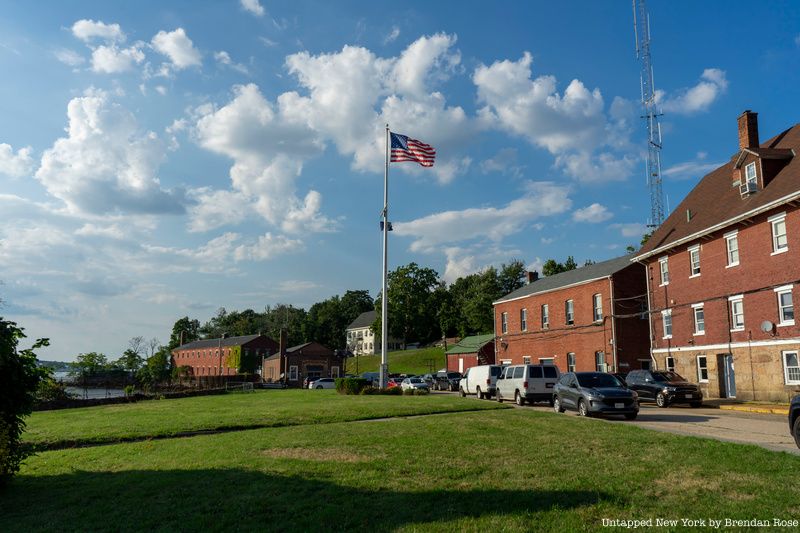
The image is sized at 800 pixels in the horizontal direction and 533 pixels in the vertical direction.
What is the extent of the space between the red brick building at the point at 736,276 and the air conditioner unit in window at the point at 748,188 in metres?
0.05

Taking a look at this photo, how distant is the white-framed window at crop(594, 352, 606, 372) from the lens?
41.3 m

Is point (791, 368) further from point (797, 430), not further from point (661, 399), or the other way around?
point (797, 430)

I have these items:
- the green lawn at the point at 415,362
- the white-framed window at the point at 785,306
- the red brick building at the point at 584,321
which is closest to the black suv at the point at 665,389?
the white-framed window at the point at 785,306

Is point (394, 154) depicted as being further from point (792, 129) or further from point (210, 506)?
point (210, 506)

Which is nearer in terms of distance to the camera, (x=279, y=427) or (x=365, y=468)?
(x=365, y=468)

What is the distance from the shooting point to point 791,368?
26266 millimetres

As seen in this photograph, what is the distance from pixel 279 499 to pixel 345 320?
136947 mm

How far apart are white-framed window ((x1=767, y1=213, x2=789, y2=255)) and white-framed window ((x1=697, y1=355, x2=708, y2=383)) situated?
25.6 feet

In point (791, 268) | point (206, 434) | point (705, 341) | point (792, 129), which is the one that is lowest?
point (206, 434)

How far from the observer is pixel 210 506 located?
27.3 feet

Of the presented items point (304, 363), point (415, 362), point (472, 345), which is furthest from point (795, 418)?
point (415, 362)

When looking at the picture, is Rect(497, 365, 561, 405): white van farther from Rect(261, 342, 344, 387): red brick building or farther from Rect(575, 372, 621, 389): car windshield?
Rect(261, 342, 344, 387): red brick building

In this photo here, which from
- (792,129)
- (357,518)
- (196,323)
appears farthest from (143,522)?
(196,323)

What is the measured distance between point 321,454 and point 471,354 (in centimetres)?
5558
